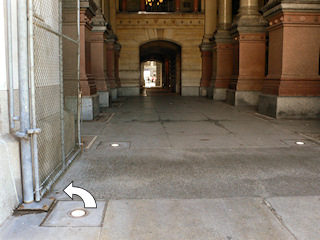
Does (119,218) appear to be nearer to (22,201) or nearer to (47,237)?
(47,237)

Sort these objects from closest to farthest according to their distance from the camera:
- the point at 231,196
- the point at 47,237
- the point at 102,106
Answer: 1. the point at 47,237
2. the point at 231,196
3. the point at 102,106

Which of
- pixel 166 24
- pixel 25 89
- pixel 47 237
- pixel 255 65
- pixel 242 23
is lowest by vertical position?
pixel 47 237

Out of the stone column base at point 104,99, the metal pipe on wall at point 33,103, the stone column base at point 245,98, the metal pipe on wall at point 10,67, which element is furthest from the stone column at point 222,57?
the metal pipe on wall at point 10,67

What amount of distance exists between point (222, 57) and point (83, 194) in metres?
17.1

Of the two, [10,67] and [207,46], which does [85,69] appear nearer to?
[10,67]

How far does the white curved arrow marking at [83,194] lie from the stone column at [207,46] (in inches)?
819

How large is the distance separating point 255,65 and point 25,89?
13.6 metres

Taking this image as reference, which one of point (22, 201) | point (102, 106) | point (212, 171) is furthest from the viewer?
point (102, 106)

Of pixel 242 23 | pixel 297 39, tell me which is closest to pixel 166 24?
pixel 242 23

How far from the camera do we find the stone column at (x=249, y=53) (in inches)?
599

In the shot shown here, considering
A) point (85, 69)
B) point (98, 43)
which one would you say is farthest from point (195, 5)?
point (85, 69)

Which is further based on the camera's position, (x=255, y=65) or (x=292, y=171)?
(x=255, y=65)

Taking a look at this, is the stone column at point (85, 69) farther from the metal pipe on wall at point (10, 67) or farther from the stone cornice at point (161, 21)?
the stone cornice at point (161, 21)

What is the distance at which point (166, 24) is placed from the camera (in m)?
25.5
